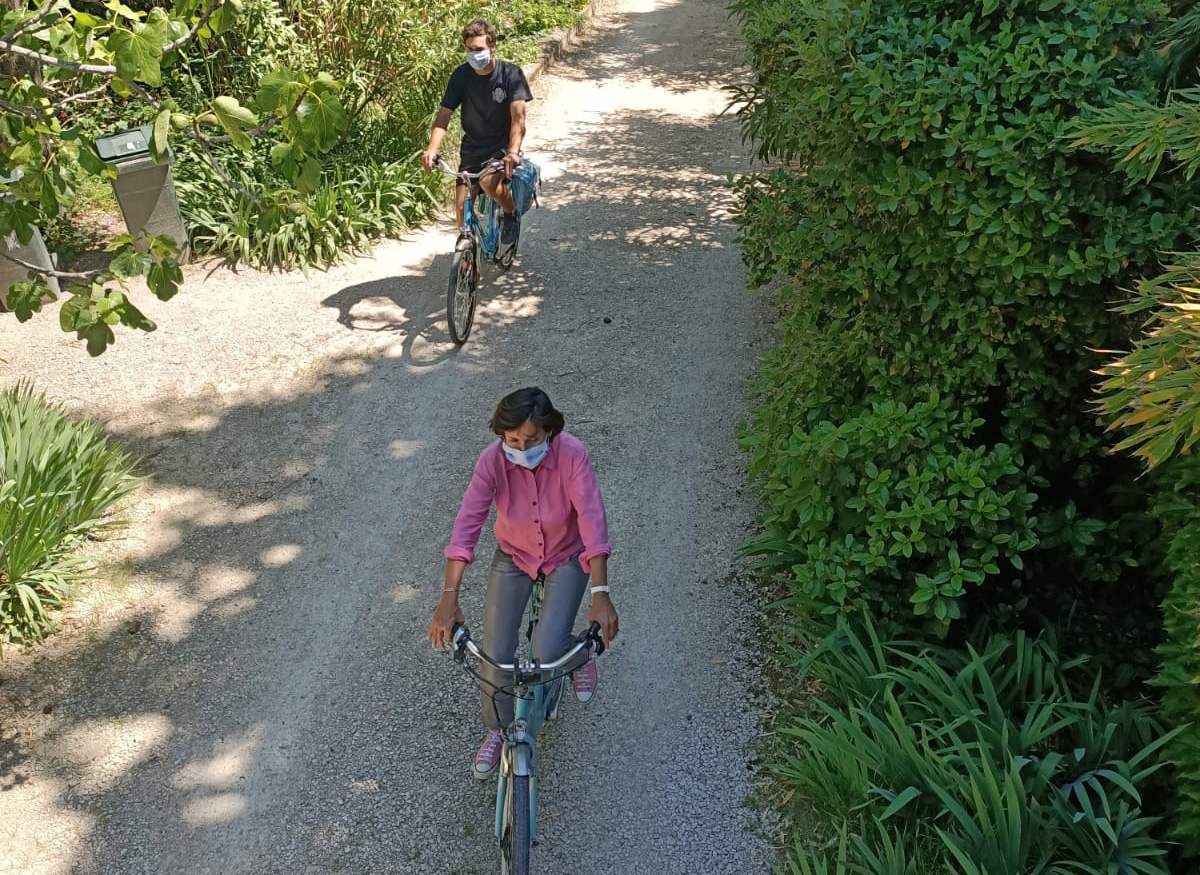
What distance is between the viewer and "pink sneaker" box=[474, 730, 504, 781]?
4.07 m

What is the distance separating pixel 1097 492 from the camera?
4.20 metres

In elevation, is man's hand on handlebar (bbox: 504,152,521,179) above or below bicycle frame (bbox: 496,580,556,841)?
above

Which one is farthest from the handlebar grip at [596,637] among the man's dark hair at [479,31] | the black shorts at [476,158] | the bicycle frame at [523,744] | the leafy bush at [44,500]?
the man's dark hair at [479,31]

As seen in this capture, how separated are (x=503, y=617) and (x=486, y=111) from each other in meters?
4.46

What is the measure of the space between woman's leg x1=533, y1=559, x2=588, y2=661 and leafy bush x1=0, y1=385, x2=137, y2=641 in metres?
2.72

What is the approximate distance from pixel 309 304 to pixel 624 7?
35.8ft

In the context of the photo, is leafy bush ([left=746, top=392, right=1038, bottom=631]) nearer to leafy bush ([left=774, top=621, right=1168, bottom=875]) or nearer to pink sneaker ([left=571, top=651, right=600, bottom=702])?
leafy bush ([left=774, top=621, right=1168, bottom=875])

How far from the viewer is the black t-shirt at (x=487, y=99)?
273 inches

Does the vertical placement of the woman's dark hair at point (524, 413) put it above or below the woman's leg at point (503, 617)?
above

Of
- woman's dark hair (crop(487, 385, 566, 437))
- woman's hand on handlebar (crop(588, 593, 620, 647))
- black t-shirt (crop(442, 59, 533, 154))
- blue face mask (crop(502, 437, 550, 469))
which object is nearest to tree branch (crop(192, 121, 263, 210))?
woman's dark hair (crop(487, 385, 566, 437))

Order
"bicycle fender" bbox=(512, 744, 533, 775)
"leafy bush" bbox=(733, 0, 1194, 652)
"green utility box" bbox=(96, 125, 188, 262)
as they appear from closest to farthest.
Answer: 1. "bicycle fender" bbox=(512, 744, 533, 775)
2. "leafy bush" bbox=(733, 0, 1194, 652)
3. "green utility box" bbox=(96, 125, 188, 262)

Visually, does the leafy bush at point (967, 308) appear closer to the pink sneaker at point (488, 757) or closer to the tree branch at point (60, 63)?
the pink sneaker at point (488, 757)

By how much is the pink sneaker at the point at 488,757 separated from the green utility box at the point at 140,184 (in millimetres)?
5218

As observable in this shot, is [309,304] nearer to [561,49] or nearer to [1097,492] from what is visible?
[1097,492]
